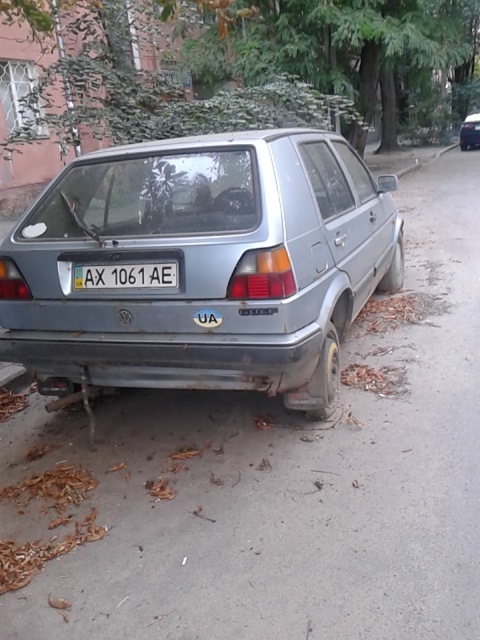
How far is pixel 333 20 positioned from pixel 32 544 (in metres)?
13.5

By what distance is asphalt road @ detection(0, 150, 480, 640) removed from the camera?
2.41 metres

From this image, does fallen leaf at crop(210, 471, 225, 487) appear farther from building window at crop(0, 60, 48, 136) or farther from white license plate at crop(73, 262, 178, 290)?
building window at crop(0, 60, 48, 136)

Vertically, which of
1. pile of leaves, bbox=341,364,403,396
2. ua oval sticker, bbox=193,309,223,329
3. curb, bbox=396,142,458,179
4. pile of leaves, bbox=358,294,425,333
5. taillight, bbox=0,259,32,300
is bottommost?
curb, bbox=396,142,458,179

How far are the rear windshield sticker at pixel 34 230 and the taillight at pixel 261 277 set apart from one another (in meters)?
1.26

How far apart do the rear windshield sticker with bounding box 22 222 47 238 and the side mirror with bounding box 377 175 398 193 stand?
3145 millimetres

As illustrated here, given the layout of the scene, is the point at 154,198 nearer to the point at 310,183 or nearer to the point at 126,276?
the point at 126,276

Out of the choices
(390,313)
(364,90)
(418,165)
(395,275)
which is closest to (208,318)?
(390,313)

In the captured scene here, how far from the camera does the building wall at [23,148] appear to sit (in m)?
12.2

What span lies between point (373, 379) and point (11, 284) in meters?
2.53

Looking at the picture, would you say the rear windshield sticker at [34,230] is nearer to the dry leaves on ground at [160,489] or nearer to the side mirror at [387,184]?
the dry leaves on ground at [160,489]

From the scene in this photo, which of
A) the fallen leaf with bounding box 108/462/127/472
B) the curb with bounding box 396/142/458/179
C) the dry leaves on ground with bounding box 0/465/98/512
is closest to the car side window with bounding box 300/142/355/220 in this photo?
the fallen leaf with bounding box 108/462/127/472

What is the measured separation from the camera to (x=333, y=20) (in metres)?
13.7

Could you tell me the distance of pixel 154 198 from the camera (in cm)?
349

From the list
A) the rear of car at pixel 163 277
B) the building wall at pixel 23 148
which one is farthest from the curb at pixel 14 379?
the building wall at pixel 23 148
